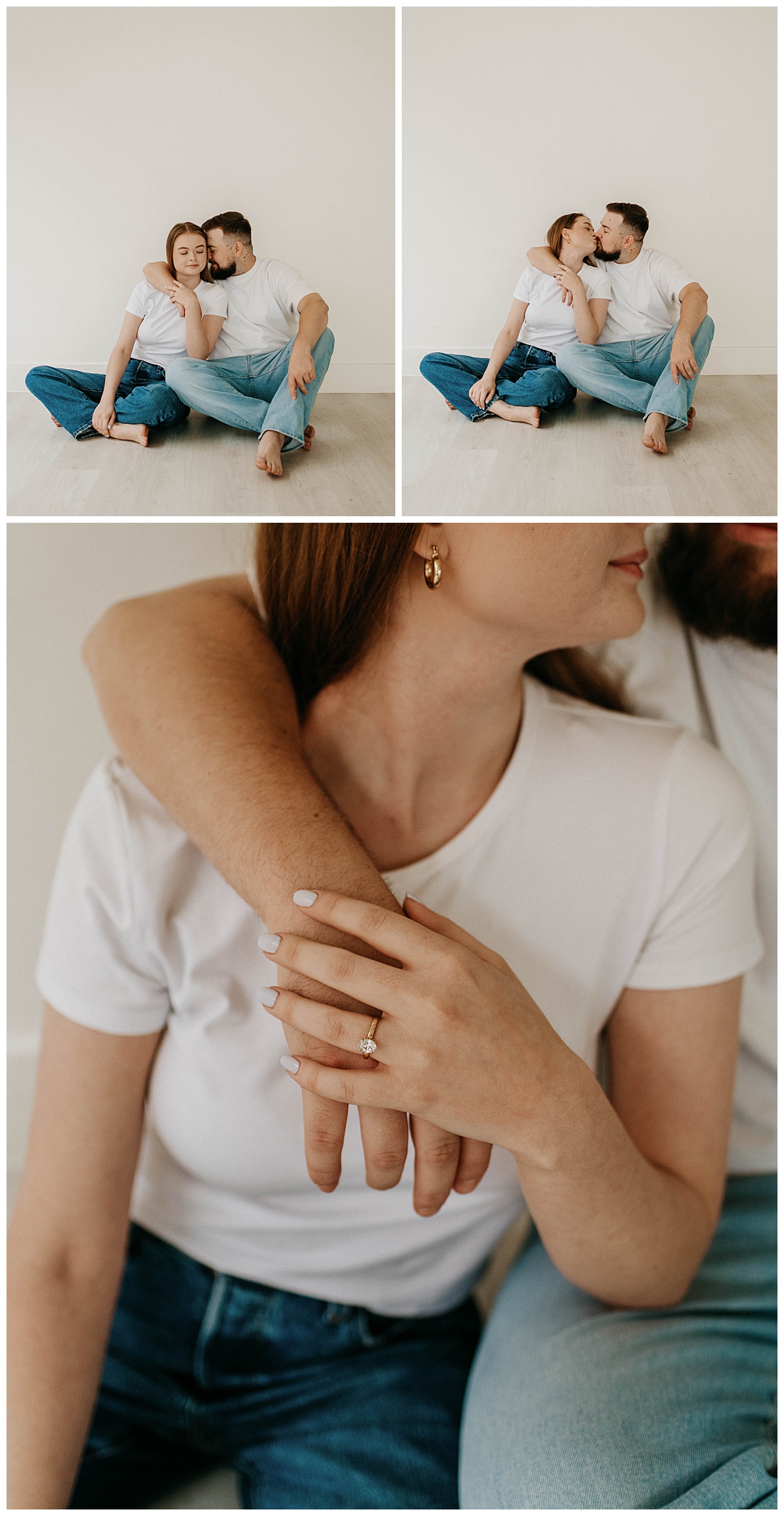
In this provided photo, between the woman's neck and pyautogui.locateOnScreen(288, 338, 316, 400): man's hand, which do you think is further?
the woman's neck

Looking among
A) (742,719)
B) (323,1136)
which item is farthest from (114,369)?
(742,719)

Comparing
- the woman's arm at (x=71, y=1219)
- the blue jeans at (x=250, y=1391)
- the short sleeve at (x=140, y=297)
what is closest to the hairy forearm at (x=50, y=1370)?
the woman's arm at (x=71, y=1219)

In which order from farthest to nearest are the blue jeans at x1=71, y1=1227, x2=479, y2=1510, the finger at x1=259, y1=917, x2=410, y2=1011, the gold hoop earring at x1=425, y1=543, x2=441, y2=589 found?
the blue jeans at x1=71, y1=1227, x2=479, y2=1510 → the gold hoop earring at x1=425, y1=543, x2=441, y2=589 → the finger at x1=259, y1=917, x2=410, y2=1011

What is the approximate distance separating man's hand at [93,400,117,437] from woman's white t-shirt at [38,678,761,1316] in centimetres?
28

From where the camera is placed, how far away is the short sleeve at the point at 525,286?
2.37 ft

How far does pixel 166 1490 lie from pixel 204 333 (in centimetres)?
100

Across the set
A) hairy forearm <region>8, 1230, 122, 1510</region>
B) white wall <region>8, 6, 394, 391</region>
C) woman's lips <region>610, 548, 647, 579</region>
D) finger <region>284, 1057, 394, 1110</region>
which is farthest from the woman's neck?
hairy forearm <region>8, 1230, 122, 1510</region>

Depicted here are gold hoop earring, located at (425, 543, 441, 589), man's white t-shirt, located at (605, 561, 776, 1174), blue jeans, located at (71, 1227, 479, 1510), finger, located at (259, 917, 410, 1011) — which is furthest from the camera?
man's white t-shirt, located at (605, 561, 776, 1174)

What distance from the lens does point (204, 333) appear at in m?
0.72

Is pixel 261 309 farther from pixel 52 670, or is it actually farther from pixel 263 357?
pixel 52 670

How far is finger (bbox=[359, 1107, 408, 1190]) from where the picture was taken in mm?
716

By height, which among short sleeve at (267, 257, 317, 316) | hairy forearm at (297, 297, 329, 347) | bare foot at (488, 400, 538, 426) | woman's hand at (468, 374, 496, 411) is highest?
short sleeve at (267, 257, 317, 316)

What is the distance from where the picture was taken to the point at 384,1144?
0.72m

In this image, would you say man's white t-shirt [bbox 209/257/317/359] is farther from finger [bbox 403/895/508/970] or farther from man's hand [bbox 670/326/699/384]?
finger [bbox 403/895/508/970]
